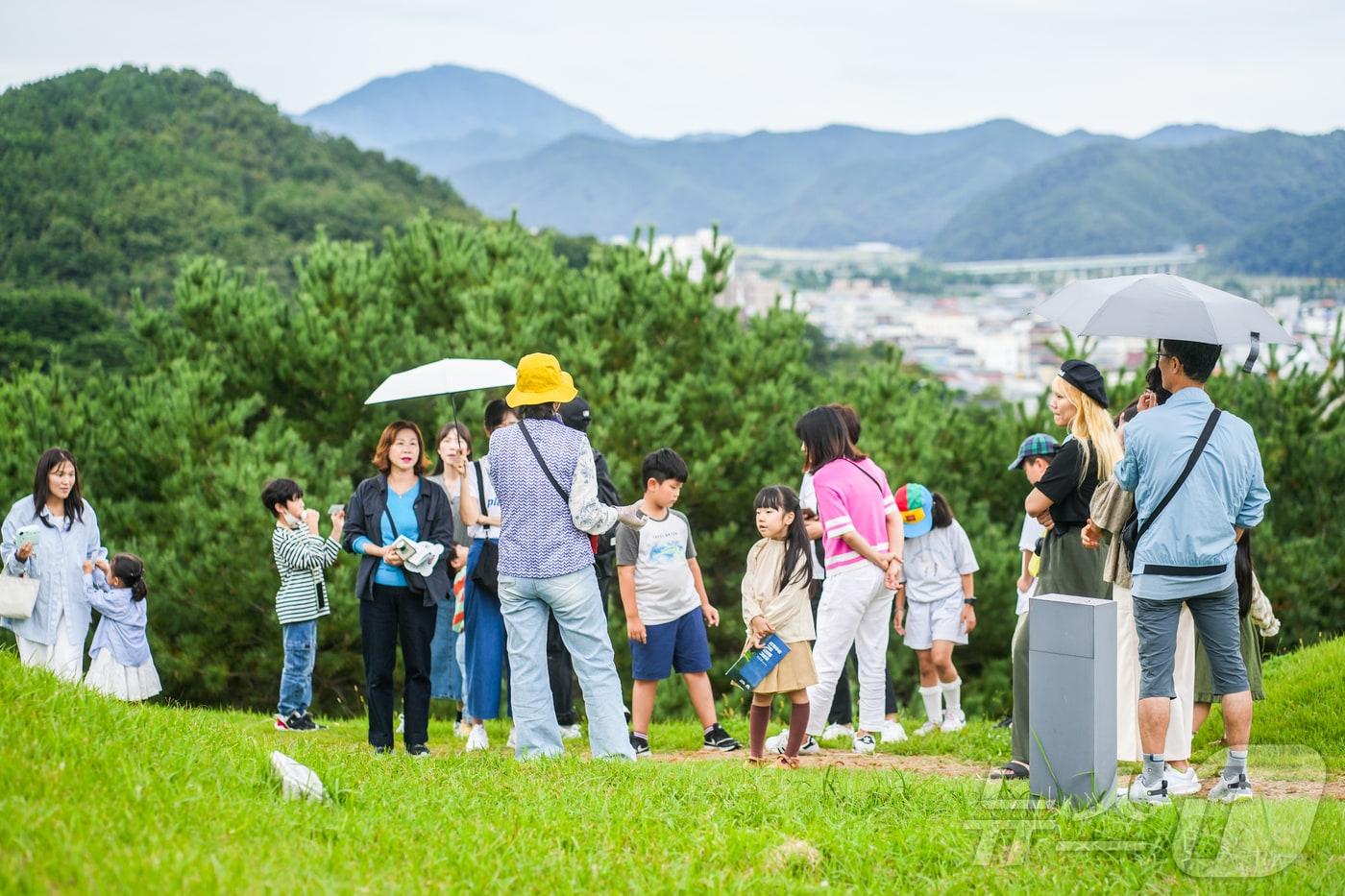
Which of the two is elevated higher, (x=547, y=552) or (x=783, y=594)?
(x=547, y=552)

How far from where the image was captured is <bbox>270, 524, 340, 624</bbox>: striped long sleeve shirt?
24.6ft

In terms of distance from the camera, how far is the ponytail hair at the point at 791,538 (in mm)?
6039

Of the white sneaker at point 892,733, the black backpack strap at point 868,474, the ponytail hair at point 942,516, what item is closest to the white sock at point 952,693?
the white sneaker at point 892,733

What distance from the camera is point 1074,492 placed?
5.46 metres

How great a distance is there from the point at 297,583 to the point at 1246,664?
550 centimetres

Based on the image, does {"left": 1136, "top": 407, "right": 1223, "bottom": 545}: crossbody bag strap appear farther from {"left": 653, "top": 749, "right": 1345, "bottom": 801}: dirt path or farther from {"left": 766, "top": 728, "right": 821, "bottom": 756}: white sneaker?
{"left": 766, "top": 728, "right": 821, "bottom": 756}: white sneaker

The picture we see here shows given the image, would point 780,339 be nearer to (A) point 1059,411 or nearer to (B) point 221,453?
(B) point 221,453

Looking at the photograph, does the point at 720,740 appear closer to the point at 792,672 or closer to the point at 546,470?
the point at 792,672

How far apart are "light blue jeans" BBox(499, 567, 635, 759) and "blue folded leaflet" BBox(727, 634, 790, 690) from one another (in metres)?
0.62

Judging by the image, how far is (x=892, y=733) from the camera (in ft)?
24.7

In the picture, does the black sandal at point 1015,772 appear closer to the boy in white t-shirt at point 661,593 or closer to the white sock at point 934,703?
the boy in white t-shirt at point 661,593

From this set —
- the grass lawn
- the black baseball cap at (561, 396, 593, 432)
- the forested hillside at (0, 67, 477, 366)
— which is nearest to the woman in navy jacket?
the black baseball cap at (561, 396, 593, 432)

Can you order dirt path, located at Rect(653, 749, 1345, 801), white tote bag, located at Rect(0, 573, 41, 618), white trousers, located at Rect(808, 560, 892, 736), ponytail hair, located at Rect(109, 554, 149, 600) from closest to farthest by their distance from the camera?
dirt path, located at Rect(653, 749, 1345, 801)
white trousers, located at Rect(808, 560, 892, 736)
white tote bag, located at Rect(0, 573, 41, 618)
ponytail hair, located at Rect(109, 554, 149, 600)

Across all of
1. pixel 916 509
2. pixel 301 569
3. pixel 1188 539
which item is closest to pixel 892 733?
pixel 916 509
